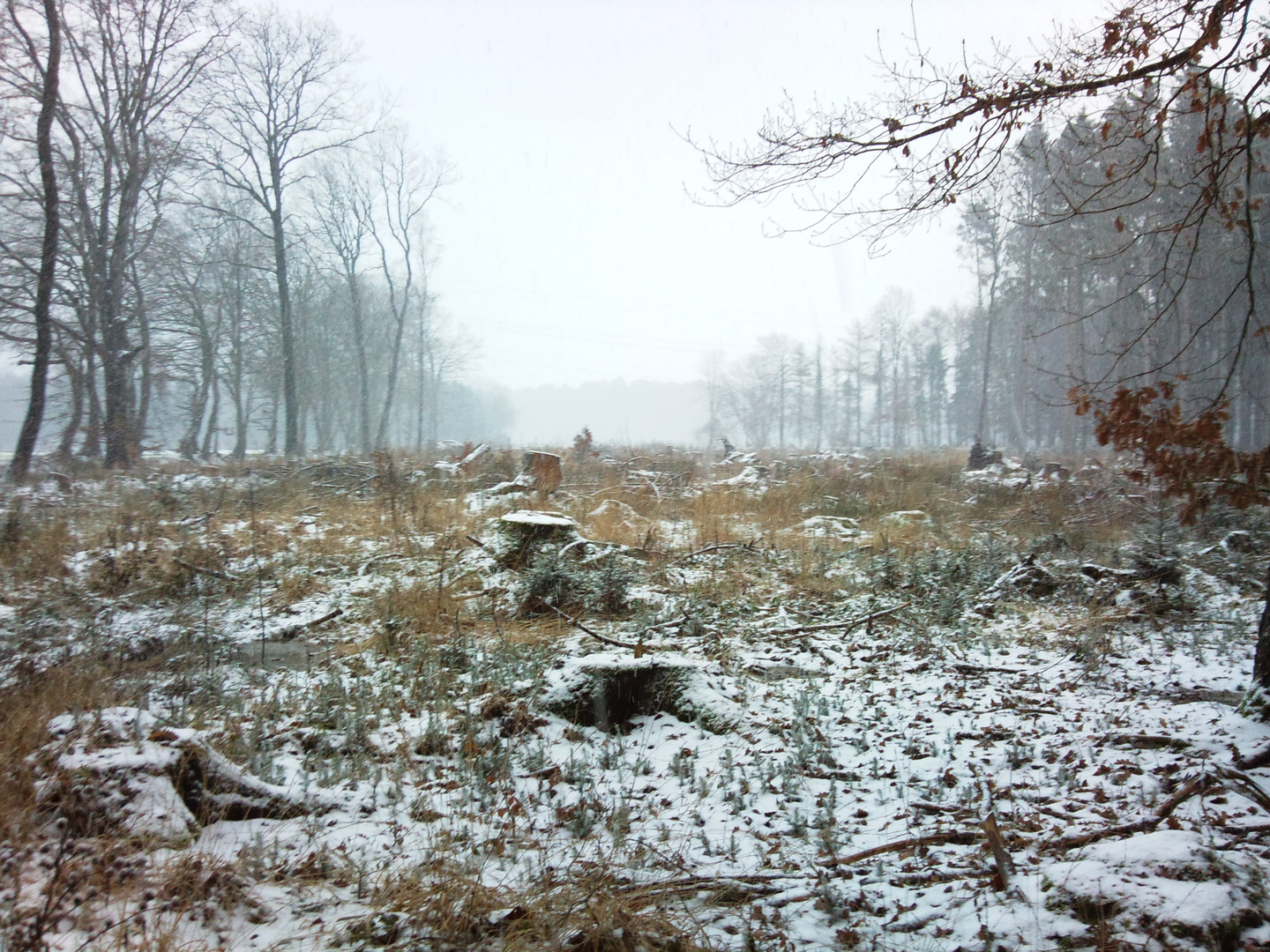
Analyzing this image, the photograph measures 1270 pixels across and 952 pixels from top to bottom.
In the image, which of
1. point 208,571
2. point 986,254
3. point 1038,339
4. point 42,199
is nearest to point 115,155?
point 42,199

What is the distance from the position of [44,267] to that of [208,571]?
845 cm

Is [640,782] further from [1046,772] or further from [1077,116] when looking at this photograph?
[1077,116]

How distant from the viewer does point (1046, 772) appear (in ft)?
9.66

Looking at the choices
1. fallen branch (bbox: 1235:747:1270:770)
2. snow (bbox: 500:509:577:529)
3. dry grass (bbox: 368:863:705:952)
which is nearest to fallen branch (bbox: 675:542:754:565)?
snow (bbox: 500:509:577:529)

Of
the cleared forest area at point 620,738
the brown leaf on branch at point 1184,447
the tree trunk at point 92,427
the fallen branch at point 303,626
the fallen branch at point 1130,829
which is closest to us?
the cleared forest area at point 620,738

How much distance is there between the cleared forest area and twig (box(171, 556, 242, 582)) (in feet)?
0.15

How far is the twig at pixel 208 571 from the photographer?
6156mm

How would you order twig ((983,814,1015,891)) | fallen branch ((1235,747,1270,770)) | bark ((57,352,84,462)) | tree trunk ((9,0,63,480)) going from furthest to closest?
bark ((57,352,84,462))
tree trunk ((9,0,63,480))
fallen branch ((1235,747,1270,770))
twig ((983,814,1015,891))

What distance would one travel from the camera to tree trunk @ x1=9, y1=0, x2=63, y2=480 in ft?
33.7

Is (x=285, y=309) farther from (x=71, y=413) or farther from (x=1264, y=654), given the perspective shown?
(x=1264, y=654)

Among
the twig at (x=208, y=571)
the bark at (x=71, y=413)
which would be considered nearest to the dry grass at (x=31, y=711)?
the twig at (x=208, y=571)

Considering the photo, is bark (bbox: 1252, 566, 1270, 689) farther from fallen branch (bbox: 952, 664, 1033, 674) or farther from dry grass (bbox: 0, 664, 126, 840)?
dry grass (bbox: 0, 664, 126, 840)

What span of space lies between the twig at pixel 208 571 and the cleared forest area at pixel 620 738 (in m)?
0.05

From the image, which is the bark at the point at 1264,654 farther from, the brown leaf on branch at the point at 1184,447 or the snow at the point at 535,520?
the snow at the point at 535,520
